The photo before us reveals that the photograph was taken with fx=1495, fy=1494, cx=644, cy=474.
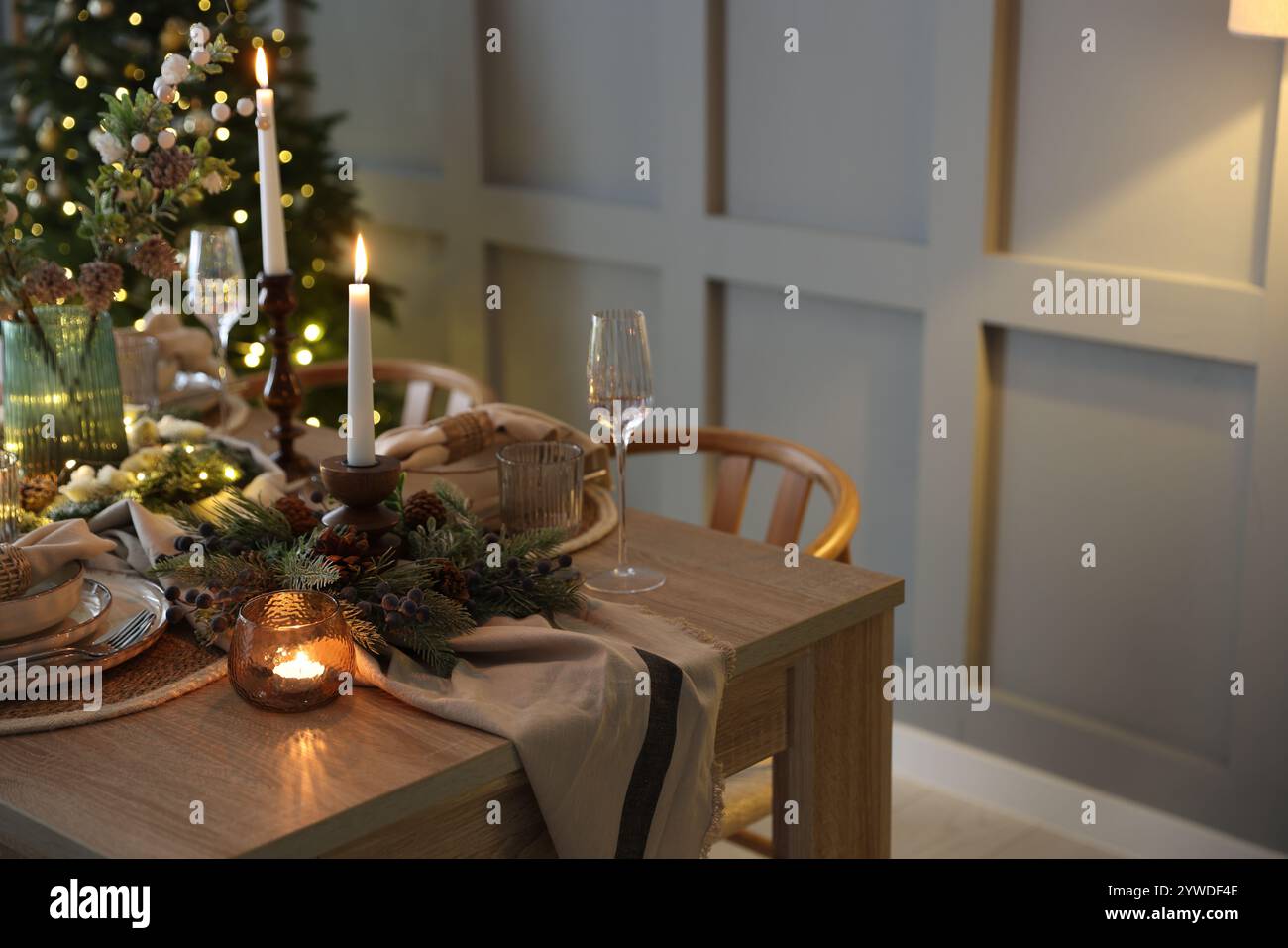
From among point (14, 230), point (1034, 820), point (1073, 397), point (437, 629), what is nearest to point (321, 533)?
point (437, 629)

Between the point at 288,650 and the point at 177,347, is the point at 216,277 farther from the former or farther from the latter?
the point at 288,650

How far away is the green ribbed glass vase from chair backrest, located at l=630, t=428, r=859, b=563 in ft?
2.61

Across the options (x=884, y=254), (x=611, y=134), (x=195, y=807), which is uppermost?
(x=611, y=134)

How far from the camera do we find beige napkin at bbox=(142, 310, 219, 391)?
222 centimetres

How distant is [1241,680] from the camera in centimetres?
236

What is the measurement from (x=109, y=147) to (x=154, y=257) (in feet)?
0.43

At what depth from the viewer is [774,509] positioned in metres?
2.09

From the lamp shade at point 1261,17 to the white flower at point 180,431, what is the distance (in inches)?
56.2

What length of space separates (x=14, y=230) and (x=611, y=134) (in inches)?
65.5

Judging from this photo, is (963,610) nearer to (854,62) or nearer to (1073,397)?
(1073,397)

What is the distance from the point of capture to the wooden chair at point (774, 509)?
6.11ft

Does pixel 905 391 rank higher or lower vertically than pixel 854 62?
lower

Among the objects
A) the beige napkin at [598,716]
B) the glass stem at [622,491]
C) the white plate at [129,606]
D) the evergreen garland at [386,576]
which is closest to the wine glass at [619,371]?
the glass stem at [622,491]

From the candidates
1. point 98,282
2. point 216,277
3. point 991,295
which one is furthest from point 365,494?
point 991,295
